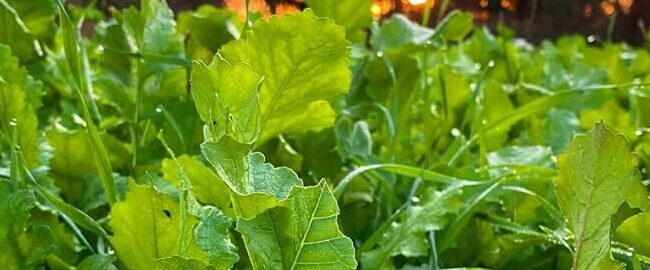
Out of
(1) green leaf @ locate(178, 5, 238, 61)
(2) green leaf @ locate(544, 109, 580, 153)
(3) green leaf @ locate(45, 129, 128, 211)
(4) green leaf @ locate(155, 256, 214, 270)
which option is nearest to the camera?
(4) green leaf @ locate(155, 256, 214, 270)

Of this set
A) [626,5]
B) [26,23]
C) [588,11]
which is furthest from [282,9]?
[588,11]

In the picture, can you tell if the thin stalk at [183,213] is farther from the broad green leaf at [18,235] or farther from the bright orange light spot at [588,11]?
the bright orange light spot at [588,11]

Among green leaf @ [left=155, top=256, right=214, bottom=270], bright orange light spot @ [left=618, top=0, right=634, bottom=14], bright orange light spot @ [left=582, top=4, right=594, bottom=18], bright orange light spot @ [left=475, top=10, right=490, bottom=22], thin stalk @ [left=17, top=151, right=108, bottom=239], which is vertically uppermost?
green leaf @ [left=155, top=256, right=214, bottom=270]

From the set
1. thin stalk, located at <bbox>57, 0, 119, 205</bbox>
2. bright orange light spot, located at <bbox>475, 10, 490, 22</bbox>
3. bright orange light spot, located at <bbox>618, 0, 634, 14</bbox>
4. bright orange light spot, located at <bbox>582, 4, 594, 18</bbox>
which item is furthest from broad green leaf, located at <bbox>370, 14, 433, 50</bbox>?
bright orange light spot, located at <bbox>582, 4, 594, 18</bbox>

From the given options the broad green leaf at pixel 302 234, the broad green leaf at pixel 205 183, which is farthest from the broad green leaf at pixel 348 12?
the broad green leaf at pixel 302 234

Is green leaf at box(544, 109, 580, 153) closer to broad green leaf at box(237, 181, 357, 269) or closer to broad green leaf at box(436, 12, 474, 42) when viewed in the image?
broad green leaf at box(436, 12, 474, 42)

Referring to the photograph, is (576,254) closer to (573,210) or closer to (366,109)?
(573,210)

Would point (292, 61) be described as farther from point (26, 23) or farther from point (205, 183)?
point (26, 23)
